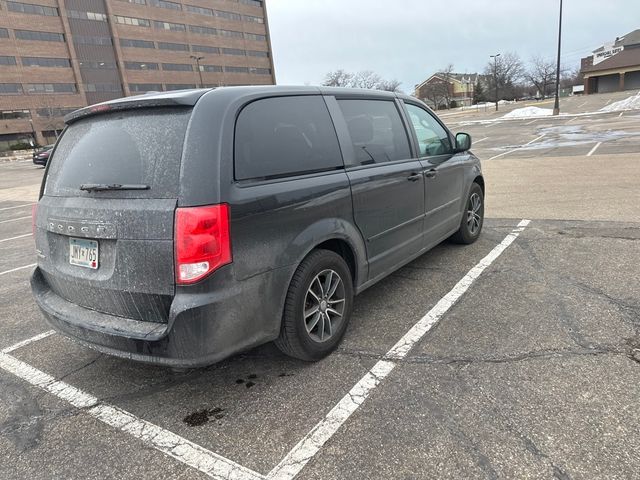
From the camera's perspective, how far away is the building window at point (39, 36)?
60.3m

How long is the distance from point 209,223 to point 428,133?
2898mm

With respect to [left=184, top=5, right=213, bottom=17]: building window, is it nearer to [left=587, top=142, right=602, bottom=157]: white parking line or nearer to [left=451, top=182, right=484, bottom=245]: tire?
[left=587, top=142, right=602, bottom=157]: white parking line

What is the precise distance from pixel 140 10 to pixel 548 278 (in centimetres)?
8323

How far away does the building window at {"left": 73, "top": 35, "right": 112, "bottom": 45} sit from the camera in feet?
214

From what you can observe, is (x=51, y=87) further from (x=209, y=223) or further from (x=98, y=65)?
(x=209, y=223)

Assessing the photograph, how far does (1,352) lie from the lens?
354 centimetres

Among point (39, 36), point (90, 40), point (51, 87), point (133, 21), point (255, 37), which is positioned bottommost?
point (51, 87)

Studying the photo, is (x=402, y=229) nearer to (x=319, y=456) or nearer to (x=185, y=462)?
(x=319, y=456)

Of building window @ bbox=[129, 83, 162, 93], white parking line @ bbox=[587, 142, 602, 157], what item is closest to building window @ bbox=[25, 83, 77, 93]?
building window @ bbox=[129, 83, 162, 93]

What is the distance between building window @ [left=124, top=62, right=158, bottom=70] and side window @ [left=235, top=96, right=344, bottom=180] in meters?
78.6

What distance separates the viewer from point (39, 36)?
203 ft

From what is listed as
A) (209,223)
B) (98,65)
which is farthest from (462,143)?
(98,65)

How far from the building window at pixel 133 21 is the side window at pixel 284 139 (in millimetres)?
80140

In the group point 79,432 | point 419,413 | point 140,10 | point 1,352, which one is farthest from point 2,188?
point 140,10
